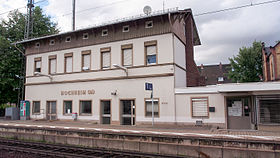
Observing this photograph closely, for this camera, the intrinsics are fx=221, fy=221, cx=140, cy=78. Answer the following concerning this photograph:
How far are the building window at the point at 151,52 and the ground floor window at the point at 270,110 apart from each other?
7875 millimetres

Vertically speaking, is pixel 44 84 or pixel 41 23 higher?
pixel 41 23

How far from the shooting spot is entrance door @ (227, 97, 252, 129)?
14.2 m

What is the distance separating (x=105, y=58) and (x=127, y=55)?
2.15m

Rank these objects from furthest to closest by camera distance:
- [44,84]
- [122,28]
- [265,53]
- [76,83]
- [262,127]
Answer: [265,53], [44,84], [76,83], [122,28], [262,127]

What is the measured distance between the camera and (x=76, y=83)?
20203 millimetres

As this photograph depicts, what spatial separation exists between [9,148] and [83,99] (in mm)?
8748

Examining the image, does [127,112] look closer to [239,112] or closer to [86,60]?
[86,60]

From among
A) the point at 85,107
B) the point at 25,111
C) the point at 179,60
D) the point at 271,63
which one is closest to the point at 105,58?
the point at 85,107

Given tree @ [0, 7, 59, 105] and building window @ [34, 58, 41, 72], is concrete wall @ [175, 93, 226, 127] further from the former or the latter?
tree @ [0, 7, 59, 105]

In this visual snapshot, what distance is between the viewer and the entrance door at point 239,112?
14.2m

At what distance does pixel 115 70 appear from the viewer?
1842cm

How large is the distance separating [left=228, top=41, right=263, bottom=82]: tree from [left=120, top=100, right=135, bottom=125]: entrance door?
24.6 metres

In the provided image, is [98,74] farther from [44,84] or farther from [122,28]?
[44,84]

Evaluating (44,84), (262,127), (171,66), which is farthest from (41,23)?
(262,127)
